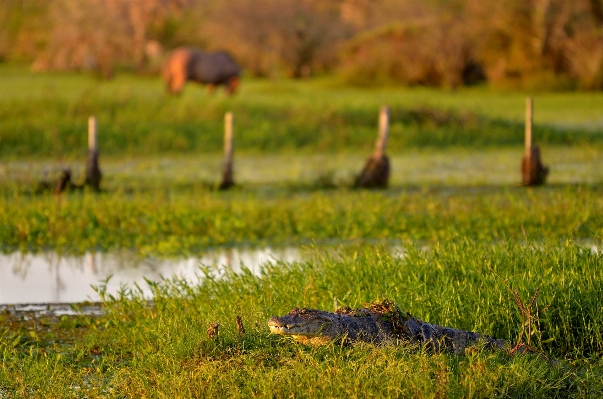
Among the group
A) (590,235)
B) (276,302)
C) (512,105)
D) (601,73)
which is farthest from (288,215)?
(601,73)

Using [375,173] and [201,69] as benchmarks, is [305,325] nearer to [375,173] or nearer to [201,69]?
[375,173]

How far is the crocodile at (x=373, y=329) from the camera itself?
6004 millimetres

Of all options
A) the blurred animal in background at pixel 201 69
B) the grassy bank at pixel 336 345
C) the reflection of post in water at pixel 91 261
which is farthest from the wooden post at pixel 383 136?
the blurred animal in background at pixel 201 69

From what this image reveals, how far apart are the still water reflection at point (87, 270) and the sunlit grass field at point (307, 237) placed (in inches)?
11.8

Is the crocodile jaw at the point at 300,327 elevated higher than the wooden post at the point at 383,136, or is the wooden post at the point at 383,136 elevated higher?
the crocodile jaw at the point at 300,327

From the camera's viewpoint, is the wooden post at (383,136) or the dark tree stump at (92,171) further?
the wooden post at (383,136)

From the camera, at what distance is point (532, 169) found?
1509 centimetres

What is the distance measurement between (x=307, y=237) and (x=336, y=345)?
18.6 feet

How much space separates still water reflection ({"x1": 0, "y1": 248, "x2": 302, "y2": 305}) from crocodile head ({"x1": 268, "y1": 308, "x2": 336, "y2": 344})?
341 centimetres

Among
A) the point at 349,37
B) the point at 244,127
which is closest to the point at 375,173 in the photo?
the point at 244,127

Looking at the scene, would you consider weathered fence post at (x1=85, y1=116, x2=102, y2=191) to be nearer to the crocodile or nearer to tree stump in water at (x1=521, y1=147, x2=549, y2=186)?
tree stump in water at (x1=521, y1=147, x2=549, y2=186)

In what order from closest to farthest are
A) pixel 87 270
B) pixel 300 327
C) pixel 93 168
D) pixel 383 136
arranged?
pixel 300 327 < pixel 87 270 < pixel 93 168 < pixel 383 136

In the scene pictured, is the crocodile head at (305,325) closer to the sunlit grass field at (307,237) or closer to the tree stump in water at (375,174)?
the sunlit grass field at (307,237)

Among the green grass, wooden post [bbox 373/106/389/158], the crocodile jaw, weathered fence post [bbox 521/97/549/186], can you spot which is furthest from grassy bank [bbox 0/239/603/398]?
the green grass
